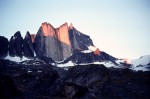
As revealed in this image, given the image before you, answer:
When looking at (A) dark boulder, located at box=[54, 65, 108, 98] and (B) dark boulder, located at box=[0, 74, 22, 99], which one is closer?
(B) dark boulder, located at box=[0, 74, 22, 99]

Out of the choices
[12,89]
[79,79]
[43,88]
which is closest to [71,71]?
[79,79]

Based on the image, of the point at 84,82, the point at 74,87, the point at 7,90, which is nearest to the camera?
the point at 7,90

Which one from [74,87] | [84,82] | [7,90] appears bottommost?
[74,87]

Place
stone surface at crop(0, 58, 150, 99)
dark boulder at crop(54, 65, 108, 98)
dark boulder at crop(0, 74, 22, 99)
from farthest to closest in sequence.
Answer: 1. dark boulder at crop(54, 65, 108, 98)
2. stone surface at crop(0, 58, 150, 99)
3. dark boulder at crop(0, 74, 22, 99)

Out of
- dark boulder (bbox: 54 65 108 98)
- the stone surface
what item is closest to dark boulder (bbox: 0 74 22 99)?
the stone surface

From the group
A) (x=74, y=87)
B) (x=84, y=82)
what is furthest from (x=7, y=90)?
(x=84, y=82)

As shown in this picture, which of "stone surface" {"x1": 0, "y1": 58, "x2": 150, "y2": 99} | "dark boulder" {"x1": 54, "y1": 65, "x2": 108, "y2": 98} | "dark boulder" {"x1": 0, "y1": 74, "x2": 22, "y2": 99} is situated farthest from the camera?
"dark boulder" {"x1": 54, "y1": 65, "x2": 108, "y2": 98}

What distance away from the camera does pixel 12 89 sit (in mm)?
35000

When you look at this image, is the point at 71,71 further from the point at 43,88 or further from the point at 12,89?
the point at 12,89

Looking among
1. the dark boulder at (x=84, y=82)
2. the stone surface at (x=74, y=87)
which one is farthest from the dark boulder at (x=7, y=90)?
the dark boulder at (x=84, y=82)

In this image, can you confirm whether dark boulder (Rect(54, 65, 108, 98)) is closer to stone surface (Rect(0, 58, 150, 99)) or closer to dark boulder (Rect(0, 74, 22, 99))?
stone surface (Rect(0, 58, 150, 99))

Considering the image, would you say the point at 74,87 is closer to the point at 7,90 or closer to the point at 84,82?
the point at 84,82

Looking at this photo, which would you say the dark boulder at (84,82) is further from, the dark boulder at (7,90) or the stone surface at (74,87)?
the dark boulder at (7,90)

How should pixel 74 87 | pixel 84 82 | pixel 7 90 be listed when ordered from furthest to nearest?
pixel 84 82, pixel 74 87, pixel 7 90
